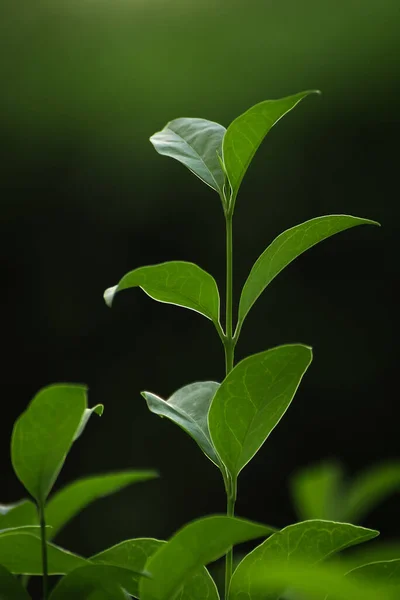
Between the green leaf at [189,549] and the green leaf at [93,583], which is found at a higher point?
the green leaf at [189,549]

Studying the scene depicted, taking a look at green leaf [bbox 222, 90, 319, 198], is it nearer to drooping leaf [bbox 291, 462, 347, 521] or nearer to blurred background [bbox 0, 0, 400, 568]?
drooping leaf [bbox 291, 462, 347, 521]

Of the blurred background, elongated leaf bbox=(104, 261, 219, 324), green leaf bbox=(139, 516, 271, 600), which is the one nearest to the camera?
green leaf bbox=(139, 516, 271, 600)

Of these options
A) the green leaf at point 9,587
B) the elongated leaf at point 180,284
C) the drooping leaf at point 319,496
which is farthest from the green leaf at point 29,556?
the drooping leaf at point 319,496

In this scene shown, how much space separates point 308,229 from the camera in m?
0.35

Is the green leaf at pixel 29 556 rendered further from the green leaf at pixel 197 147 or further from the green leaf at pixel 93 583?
the green leaf at pixel 197 147

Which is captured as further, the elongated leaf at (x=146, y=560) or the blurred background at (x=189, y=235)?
the blurred background at (x=189, y=235)

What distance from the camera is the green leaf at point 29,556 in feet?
0.93

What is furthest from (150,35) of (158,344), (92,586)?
(92,586)

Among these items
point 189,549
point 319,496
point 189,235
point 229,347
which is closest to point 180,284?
point 229,347

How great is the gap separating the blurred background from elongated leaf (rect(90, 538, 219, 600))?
1.63m

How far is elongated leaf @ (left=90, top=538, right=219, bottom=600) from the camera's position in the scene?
31 cm

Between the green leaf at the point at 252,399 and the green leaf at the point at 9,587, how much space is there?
99 millimetres

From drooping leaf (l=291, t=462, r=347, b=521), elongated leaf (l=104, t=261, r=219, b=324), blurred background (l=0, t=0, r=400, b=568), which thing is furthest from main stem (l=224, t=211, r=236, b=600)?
blurred background (l=0, t=0, r=400, b=568)

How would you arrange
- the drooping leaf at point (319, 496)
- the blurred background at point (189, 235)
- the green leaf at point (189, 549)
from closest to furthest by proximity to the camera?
the green leaf at point (189, 549) < the drooping leaf at point (319, 496) < the blurred background at point (189, 235)
